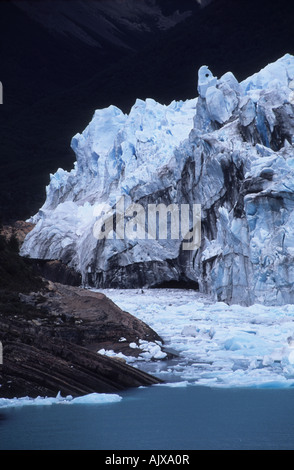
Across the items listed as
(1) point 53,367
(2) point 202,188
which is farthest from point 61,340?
(2) point 202,188

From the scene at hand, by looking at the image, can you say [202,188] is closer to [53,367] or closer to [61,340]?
[61,340]

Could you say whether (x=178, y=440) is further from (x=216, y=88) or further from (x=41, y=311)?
(x=216, y=88)

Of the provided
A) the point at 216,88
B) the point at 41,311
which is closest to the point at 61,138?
the point at 216,88

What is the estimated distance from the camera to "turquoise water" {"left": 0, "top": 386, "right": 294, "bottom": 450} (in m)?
7.58

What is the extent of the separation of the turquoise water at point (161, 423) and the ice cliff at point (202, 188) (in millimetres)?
11018

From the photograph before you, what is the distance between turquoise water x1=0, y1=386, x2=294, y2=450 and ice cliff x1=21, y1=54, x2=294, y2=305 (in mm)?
11018

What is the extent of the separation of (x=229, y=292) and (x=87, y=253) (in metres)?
14.2

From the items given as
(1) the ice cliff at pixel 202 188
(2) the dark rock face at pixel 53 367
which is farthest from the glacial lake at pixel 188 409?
(1) the ice cliff at pixel 202 188

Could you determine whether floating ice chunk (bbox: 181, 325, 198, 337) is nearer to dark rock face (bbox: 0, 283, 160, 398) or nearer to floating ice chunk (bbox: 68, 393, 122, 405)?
dark rock face (bbox: 0, 283, 160, 398)

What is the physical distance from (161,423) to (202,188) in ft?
72.1

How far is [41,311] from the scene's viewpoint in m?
14.2

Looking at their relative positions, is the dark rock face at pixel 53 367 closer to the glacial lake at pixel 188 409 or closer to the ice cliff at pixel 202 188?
the glacial lake at pixel 188 409

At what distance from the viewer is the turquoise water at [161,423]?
7578 mm

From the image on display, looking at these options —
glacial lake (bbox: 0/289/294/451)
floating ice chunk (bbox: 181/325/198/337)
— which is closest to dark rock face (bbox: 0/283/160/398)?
glacial lake (bbox: 0/289/294/451)
